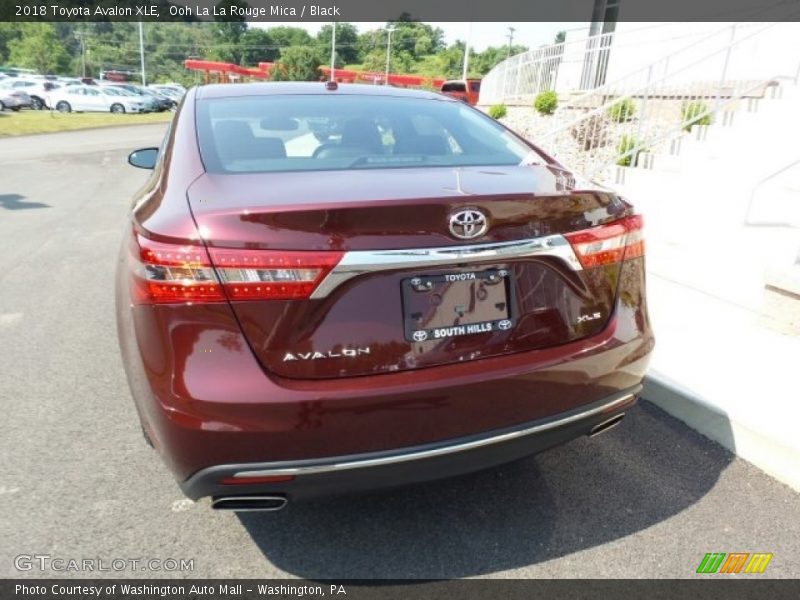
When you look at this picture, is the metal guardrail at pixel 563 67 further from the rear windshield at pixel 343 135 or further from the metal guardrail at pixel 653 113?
the rear windshield at pixel 343 135

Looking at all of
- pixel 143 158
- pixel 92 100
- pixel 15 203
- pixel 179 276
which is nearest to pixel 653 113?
pixel 143 158

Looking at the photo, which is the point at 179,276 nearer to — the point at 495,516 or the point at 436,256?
the point at 436,256

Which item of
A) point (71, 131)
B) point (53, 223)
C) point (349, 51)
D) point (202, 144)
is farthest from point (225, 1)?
point (202, 144)

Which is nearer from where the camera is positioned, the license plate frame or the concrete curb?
the license plate frame

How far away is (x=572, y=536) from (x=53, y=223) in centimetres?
714

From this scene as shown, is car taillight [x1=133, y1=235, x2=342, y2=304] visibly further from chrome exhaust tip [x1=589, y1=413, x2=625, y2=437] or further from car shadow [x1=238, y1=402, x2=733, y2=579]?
chrome exhaust tip [x1=589, y1=413, x2=625, y2=437]

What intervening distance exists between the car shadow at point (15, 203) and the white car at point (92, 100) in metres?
30.0

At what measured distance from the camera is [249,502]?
185 centimetres

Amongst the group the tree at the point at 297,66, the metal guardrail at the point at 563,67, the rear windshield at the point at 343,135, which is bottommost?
the rear windshield at the point at 343,135

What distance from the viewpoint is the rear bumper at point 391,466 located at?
177 centimetres

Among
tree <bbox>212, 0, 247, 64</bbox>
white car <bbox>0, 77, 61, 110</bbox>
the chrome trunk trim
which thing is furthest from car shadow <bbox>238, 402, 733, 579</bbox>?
tree <bbox>212, 0, 247, 64</bbox>

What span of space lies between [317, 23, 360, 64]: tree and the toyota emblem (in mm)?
103303

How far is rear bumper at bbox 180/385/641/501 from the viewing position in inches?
69.8

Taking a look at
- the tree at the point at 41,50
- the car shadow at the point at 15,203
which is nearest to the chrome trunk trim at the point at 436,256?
the car shadow at the point at 15,203
